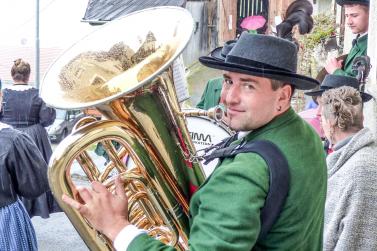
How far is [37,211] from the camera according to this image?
5.98m

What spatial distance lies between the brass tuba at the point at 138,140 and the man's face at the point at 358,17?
7.02 feet

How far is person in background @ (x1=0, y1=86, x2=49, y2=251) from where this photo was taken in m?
3.19

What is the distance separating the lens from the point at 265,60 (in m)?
1.83

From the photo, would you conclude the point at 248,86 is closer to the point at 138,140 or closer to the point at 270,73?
the point at 270,73

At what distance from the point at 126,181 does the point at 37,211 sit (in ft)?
13.6

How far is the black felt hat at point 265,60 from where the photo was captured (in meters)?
1.81

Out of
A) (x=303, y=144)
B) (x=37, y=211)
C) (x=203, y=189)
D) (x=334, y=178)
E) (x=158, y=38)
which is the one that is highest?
(x=158, y=38)

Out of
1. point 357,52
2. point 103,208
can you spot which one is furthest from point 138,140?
point 357,52

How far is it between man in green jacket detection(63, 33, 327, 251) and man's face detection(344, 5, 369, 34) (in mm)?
2431

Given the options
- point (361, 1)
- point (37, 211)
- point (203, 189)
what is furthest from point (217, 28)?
point (203, 189)

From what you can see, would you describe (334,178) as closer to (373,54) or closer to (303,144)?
(303,144)

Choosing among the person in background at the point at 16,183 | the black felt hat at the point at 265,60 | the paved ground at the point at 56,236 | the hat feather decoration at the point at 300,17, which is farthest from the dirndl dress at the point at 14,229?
the hat feather decoration at the point at 300,17

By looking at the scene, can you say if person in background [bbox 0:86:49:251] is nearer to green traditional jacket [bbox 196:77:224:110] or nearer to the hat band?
the hat band

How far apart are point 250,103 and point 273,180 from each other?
0.25m
